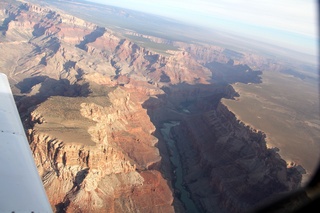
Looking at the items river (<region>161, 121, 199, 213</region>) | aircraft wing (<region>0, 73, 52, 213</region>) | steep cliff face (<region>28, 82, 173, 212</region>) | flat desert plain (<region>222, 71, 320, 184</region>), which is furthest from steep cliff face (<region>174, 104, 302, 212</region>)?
aircraft wing (<region>0, 73, 52, 213</region>)

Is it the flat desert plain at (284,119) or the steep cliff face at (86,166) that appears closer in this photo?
the steep cliff face at (86,166)

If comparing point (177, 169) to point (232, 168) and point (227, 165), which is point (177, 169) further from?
point (232, 168)

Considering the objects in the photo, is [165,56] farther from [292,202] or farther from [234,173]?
[292,202]

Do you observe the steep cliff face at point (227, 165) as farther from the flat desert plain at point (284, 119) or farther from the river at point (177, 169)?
the flat desert plain at point (284, 119)

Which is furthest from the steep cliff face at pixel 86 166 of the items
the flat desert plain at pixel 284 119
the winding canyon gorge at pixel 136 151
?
the flat desert plain at pixel 284 119

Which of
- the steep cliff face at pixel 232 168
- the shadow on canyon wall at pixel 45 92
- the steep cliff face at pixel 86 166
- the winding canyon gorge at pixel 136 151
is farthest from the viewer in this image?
the shadow on canyon wall at pixel 45 92

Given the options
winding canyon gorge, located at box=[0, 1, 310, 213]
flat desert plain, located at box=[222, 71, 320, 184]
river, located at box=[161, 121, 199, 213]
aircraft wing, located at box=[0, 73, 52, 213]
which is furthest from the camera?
flat desert plain, located at box=[222, 71, 320, 184]

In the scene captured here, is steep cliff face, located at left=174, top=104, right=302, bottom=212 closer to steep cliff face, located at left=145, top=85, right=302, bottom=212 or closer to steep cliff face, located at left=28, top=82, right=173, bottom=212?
steep cliff face, located at left=145, top=85, right=302, bottom=212

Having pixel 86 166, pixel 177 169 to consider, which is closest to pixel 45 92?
pixel 177 169
